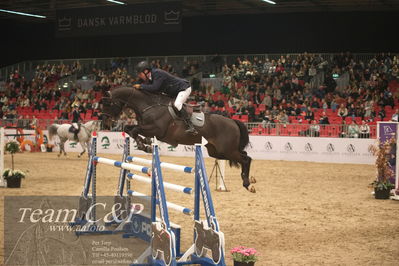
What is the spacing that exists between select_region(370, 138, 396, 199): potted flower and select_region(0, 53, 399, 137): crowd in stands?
6.65m

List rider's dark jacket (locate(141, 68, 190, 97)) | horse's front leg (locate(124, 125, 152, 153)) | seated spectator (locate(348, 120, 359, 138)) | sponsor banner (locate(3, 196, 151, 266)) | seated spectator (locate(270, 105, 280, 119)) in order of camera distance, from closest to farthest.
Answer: sponsor banner (locate(3, 196, 151, 266)) → horse's front leg (locate(124, 125, 152, 153)) → rider's dark jacket (locate(141, 68, 190, 97)) → seated spectator (locate(348, 120, 359, 138)) → seated spectator (locate(270, 105, 280, 119))

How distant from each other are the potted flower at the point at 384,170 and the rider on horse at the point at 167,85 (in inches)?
181

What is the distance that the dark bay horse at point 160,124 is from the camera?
28.5 ft

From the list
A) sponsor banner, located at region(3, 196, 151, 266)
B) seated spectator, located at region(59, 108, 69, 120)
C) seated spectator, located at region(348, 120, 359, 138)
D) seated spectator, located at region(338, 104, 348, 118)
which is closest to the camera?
sponsor banner, located at region(3, 196, 151, 266)

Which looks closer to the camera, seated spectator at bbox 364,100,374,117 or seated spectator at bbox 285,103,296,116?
seated spectator at bbox 364,100,374,117

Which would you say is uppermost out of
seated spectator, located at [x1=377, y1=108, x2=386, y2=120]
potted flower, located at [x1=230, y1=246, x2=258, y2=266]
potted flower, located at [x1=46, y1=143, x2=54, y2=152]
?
seated spectator, located at [x1=377, y1=108, x2=386, y2=120]

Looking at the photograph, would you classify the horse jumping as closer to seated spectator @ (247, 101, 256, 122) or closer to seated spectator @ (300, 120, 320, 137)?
seated spectator @ (247, 101, 256, 122)

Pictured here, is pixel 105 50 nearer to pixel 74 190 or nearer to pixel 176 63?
pixel 176 63

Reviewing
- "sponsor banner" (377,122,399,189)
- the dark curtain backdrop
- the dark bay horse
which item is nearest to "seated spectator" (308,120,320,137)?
"sponsor banner" (377,122,399,189)

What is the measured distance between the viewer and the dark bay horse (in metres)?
8.67

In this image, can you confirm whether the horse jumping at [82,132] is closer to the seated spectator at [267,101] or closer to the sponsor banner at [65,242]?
the seated spectator at [267,101]

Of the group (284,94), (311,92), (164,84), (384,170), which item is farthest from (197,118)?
(311,92)

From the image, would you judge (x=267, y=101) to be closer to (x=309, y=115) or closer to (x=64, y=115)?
(x=309, y=115)

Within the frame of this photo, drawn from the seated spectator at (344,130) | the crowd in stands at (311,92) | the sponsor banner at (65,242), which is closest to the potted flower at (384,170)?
the sponsor banner at (65,242)
